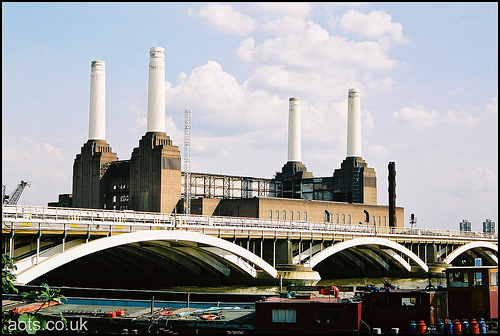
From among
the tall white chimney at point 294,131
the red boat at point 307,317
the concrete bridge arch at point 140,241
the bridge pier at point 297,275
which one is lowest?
the red boat at point 307,317

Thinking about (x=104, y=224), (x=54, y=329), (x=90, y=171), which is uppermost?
(x=90, y=171)

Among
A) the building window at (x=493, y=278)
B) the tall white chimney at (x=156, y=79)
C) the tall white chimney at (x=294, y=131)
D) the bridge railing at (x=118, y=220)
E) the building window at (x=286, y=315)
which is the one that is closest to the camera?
the building window at (x=286, y=315)

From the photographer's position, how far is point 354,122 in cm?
11756

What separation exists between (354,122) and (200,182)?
26.5m

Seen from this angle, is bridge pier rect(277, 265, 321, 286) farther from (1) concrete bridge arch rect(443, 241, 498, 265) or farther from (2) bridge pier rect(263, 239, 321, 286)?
(1) concrete bridge arch rect(443, 241, 498, 265)

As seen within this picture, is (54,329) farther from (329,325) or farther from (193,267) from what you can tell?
(193,267)

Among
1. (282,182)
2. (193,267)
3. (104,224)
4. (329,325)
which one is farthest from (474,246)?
(329,325)

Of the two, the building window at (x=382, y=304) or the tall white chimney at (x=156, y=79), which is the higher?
the tall white chimney at (x=156, y=79)

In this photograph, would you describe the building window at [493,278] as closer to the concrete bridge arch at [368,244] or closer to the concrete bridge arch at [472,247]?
the concrete bridge arch at [368,244]

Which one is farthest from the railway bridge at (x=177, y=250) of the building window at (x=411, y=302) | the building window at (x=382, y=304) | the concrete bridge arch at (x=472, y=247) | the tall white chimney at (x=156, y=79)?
the tall white chimney at (x=156, y=79)

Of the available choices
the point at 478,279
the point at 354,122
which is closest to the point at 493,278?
the point at 478,279

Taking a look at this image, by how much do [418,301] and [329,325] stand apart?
5782 millimetres

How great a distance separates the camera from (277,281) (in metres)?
64.1

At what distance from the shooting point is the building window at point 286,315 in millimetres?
31000
